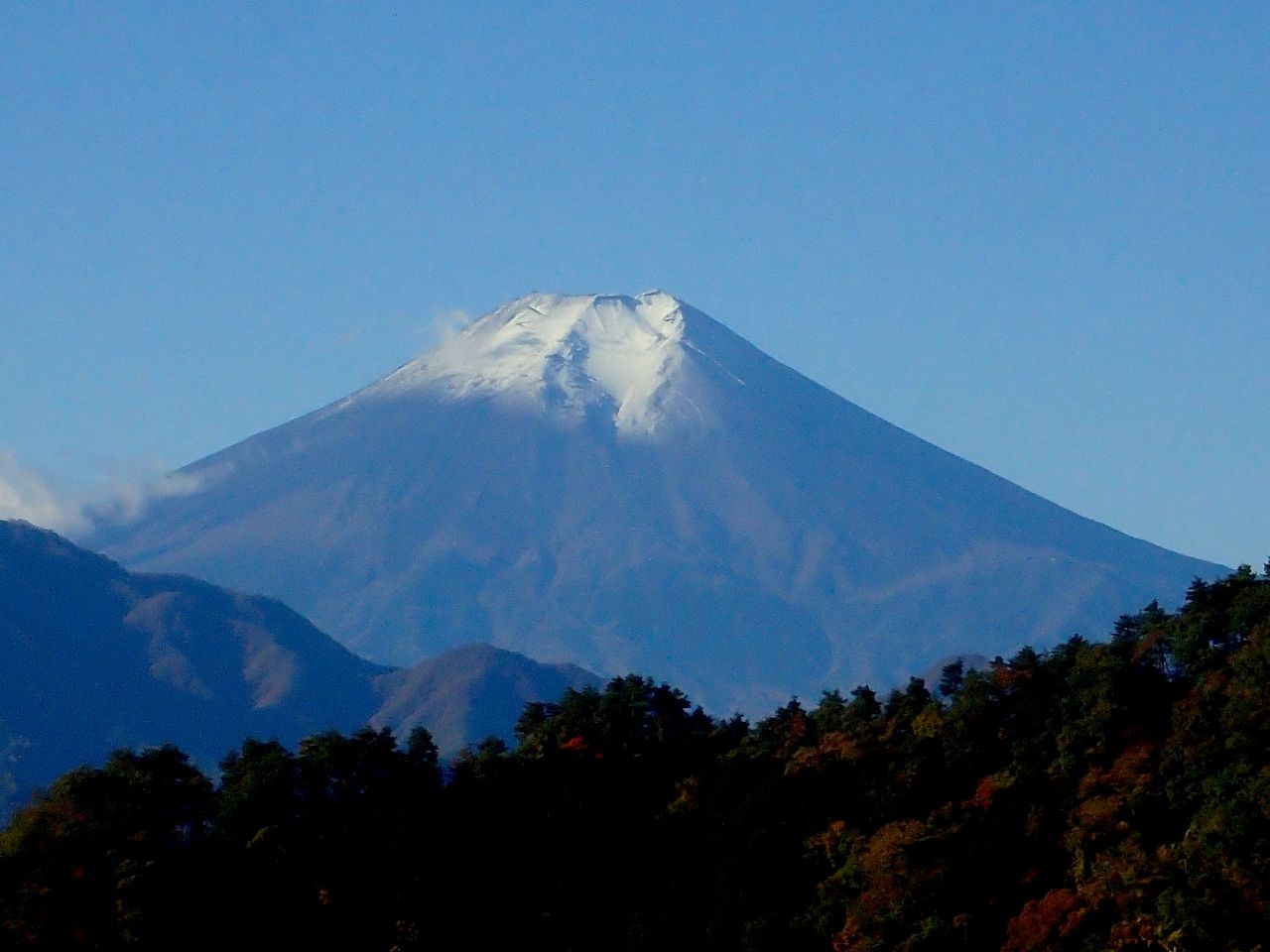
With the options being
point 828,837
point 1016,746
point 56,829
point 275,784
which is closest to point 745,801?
point 828,837

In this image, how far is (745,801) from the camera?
162 feet

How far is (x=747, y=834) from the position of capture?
48.5m

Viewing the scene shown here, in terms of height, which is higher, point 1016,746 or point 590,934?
point 1016,746

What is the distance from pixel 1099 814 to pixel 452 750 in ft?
471

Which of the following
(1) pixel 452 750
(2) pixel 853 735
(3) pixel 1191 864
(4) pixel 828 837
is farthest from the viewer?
(1) pixel 452 750

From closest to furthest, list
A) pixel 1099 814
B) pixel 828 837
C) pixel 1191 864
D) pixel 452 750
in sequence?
pixel 1191 864 < pixel 1099 814 < pixel 828 837 < pixel 452 750

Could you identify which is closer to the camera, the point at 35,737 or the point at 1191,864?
the point at 1191,864

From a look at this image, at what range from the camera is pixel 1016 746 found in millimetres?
49312

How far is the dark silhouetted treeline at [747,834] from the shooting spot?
42531mm

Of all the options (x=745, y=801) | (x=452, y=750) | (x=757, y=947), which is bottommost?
(x=757, y=947)

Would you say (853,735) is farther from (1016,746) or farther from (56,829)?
(56,829)

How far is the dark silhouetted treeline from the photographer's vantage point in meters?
42.5

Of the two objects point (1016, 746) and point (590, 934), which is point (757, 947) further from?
point (1016, 746)

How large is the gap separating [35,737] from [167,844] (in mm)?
155980
